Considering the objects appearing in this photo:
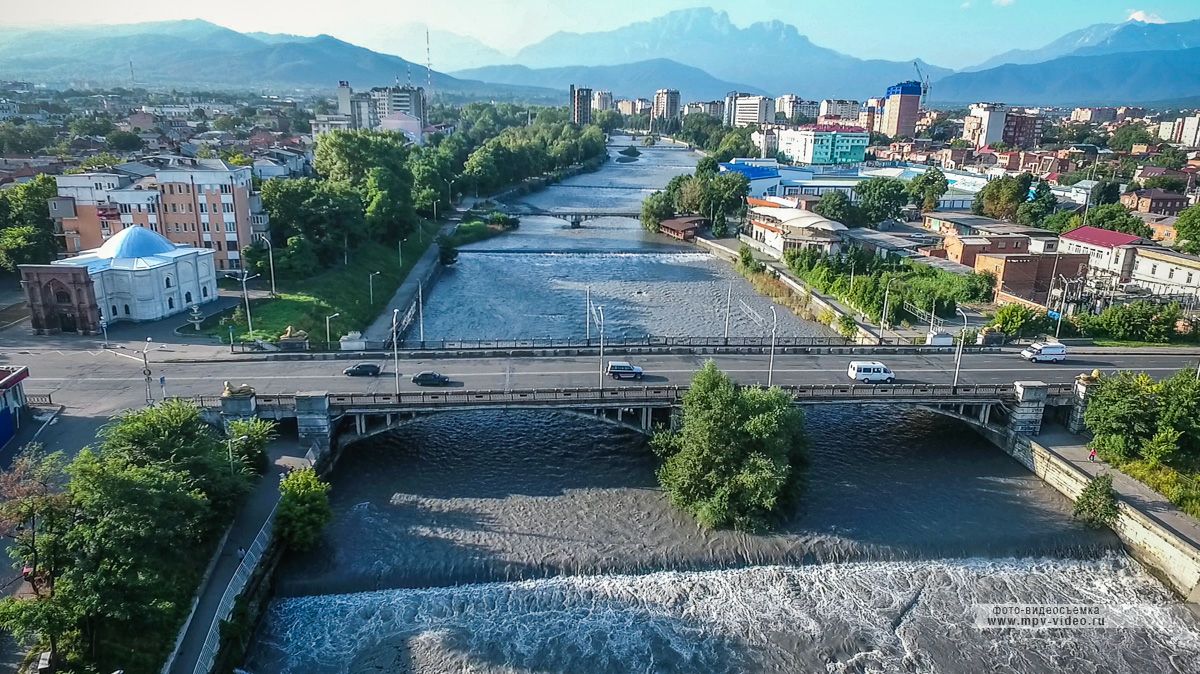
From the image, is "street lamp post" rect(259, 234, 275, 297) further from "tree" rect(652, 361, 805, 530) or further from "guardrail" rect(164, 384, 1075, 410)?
"tree" rect(652, 361, 805, 530)

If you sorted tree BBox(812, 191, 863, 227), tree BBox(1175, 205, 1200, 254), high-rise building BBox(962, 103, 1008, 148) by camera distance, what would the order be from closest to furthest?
1. tree BBox(1175, 205, 1200, 254)
2. tree BBox(812, 191, 863, 227)
3. high-rise building BBox(962, 103, 1008, 148)

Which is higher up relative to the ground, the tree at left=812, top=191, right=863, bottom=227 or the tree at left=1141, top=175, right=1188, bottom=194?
the tree at left=1141, top=175, right=1188, bottom=194

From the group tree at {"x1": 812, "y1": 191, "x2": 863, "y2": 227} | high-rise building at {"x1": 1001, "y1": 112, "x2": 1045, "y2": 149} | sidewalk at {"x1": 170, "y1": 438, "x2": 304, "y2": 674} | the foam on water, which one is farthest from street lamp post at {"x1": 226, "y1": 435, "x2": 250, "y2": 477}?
high-rise building at {"x1": 1001, "y1": 112, "x2": 1045, "y2": 149}

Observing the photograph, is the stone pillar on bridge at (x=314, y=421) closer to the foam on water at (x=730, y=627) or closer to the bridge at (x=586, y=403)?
the bridge at (x=586, y=403)

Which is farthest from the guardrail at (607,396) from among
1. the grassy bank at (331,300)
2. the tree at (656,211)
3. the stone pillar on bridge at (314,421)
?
the tree at (656,211)

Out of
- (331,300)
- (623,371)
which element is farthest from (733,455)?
(331,300)

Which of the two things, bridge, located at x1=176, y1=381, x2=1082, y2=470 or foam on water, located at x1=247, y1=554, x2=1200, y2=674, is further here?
bridge, located at x1=176, y1=381, x2=1082, y2=470
